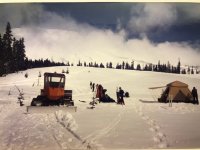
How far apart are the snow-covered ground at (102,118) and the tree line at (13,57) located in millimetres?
69

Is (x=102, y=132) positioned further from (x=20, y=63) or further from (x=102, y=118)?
(x=20, y=63)

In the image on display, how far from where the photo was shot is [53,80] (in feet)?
13.8

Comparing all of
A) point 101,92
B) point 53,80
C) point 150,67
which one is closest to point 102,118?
point 101,92

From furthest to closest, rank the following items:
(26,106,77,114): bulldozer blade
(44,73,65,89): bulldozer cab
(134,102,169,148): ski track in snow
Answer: (44,73,65,89): bulldozer cab < (26,106,77,114): bulldozer blade < (134,102,169,148): ski track in snow

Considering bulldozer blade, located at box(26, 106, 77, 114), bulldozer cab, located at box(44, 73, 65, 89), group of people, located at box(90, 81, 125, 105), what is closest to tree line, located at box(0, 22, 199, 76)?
bulldozer cab, located at box(44, 73, 65, 89)

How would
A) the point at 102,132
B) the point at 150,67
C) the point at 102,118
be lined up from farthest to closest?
1. the point at 150,67
2. the point at 102,118
3. the point at 102,132

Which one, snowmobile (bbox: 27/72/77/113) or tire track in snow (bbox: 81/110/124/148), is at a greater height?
snowmobile (bbox: 27/72/77/113)

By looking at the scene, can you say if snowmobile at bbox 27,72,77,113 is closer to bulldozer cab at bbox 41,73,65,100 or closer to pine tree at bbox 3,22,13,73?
bulldozer cab at bbox 41,73,65,100

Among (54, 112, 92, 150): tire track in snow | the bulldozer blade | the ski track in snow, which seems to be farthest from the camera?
the bulldozer blade

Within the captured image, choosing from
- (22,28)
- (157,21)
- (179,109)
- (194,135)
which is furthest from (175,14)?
(22,28)

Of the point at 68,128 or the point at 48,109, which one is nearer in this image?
the point at 68,128

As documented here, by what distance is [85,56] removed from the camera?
4.28 m

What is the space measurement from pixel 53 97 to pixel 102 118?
0.61 m

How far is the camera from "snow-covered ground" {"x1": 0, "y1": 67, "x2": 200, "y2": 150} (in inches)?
153
